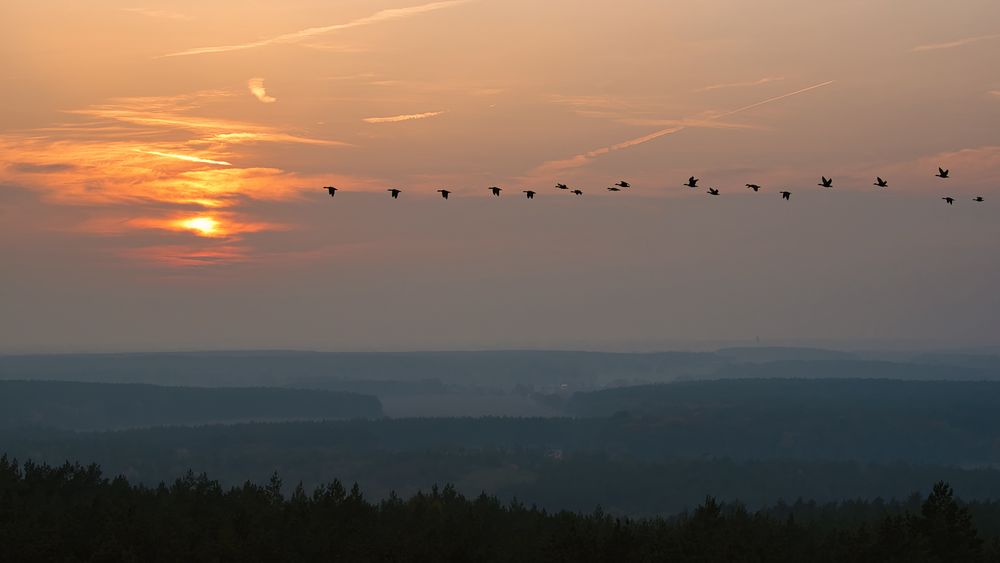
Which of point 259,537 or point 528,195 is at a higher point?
point 528,195

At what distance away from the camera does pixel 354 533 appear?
99.2 m

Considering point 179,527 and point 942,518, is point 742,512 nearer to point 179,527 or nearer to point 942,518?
point 942,518

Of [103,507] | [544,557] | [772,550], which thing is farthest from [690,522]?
[103,507]

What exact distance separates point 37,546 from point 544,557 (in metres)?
34.4

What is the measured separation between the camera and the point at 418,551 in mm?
92125

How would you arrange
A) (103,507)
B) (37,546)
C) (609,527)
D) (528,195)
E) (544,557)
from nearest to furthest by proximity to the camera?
(528,195) → (37,546) → (544,557) → (103,507) → (609,527)

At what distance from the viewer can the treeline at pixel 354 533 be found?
8744cm

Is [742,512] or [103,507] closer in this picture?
[103,507]

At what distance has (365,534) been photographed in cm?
9969

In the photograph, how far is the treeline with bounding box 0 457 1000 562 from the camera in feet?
287

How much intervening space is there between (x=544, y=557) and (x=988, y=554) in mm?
37402

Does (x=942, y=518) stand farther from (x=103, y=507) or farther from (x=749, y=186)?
(x=103, y=507)

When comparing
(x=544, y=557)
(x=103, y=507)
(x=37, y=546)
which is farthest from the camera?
(x=103, y=507)

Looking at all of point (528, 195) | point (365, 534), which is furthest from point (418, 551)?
point (528, 195)
